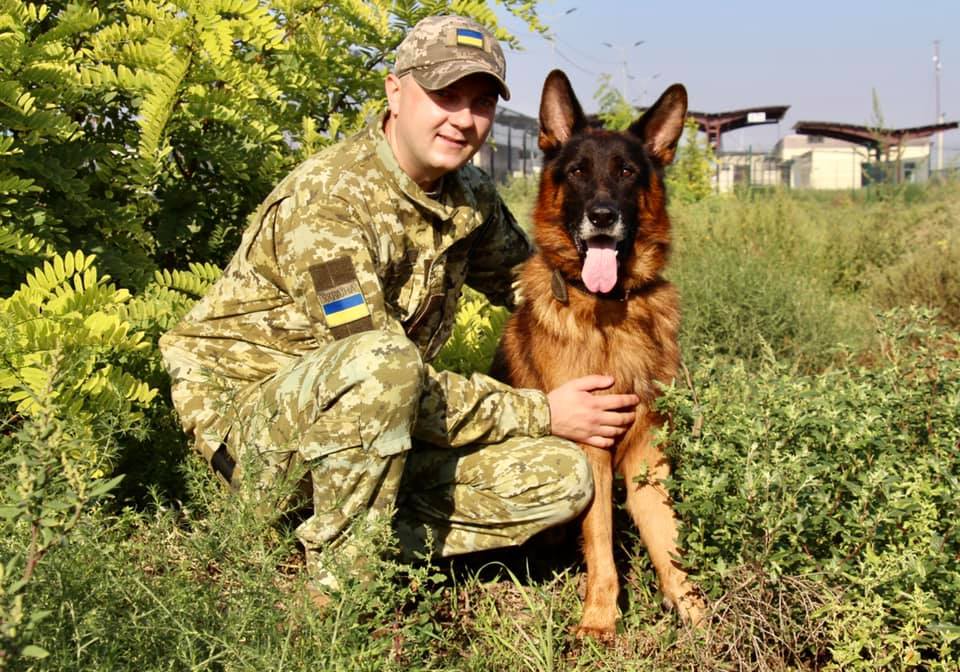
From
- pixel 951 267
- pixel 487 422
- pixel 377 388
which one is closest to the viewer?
pixel 377 388

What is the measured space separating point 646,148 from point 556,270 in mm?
670

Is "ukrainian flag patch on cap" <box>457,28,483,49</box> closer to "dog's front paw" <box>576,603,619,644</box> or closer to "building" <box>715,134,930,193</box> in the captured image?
"dog's front paw" <box>576,603,619,644</box>

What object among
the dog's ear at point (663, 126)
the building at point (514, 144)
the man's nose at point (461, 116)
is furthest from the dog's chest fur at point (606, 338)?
the building at point (514, 144)

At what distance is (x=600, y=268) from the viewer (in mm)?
3127

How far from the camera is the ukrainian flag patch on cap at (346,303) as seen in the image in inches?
105

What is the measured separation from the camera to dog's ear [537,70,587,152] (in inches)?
133

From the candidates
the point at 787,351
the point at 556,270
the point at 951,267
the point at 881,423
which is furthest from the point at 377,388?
the point at 951,267

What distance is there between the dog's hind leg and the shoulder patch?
3.57ft

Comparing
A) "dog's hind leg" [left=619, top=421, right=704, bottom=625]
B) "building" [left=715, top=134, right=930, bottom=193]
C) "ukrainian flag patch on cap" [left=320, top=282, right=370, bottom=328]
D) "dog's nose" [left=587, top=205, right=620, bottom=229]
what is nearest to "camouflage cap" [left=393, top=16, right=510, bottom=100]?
"dog's nose" [left=587, top=205, right=620, bottom=229]

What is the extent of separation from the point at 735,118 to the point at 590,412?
22367 millimetres

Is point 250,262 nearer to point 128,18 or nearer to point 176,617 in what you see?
point 176,617

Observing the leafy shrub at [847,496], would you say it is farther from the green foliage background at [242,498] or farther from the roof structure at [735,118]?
the roof structure at [735,118]

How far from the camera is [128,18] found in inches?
150

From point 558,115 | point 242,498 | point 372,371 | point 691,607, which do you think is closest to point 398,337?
point 372,371
